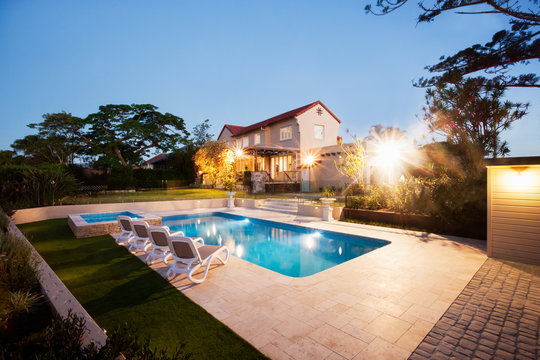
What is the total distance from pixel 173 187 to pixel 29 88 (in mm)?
66472

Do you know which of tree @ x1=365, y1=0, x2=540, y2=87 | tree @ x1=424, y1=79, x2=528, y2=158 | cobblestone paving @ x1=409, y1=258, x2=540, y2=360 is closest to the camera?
cobblestone paving @ x1=409, y1=258, x2=540, y2=360

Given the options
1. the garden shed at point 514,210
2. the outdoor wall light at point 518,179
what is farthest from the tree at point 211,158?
the outdoor wall light at point 518,179

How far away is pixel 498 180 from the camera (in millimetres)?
6113

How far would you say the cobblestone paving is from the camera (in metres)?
2.84

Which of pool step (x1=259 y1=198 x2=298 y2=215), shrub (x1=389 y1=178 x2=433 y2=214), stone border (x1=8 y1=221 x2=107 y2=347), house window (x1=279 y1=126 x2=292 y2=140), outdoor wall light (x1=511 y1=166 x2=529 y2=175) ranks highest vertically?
house window (x1=279 y1=126 x2=292 y2=140)

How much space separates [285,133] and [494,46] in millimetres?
15868

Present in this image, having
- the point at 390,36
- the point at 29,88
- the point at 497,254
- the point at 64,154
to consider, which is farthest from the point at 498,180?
the point at 29,88

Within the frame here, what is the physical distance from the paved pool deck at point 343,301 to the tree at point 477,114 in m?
3.90

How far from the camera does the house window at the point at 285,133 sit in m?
22.9

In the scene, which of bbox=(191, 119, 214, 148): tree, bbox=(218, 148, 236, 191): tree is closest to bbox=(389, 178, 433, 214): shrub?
bbox=(218, 148, 236, 191): tree

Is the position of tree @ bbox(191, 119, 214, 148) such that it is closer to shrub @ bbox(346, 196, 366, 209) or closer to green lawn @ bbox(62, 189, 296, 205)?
green lawn @ bbox(62, 189, 296, 205)

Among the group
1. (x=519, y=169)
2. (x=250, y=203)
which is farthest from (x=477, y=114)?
(x=250, y=203)

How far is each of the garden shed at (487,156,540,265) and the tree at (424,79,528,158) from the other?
2809 mm

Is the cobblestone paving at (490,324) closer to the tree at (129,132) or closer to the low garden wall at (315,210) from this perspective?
the low garden wall at (315,210)
